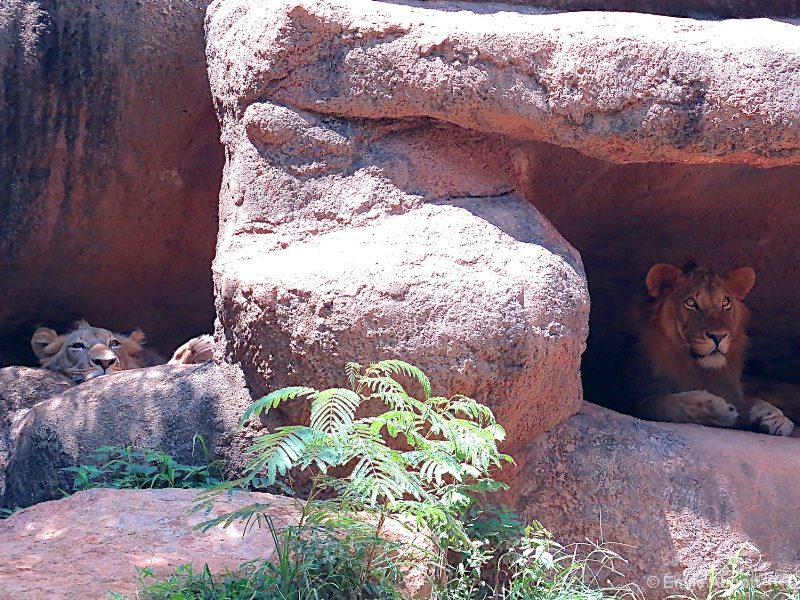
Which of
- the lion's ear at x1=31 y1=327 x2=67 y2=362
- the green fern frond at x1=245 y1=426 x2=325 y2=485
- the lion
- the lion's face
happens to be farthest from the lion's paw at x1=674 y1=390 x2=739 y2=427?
the lion's ear at x1=31 y1=327 x2=67 y2=362

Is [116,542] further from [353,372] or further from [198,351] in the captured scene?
[198,351]

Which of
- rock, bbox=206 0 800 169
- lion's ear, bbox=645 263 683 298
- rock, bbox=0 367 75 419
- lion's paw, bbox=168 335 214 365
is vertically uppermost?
rock, bbox=206 0 800 169

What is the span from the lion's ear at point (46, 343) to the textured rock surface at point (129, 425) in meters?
1.88

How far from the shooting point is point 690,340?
634 cm

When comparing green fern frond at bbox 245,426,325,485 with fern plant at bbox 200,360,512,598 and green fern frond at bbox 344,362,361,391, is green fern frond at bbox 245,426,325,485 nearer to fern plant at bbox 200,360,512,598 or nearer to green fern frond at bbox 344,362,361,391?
fern plant at bbox 200,360,512,598

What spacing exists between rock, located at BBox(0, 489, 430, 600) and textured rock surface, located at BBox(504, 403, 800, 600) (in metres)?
1.03

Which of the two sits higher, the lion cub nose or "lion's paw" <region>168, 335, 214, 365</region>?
"lion's paw" <region>168, 335, 214, 365</region>

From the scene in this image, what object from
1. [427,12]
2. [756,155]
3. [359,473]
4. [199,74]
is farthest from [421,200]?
[199,74]

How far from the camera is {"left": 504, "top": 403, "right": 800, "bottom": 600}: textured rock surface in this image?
4312mm

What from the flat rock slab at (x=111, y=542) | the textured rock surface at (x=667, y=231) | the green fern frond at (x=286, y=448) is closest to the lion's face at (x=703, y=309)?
the textured rock surface at (x=667, y=231)

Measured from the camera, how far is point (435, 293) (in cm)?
414

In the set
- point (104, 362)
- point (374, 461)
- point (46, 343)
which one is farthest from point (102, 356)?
point (374, 461)

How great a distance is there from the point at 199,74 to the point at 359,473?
3814 mm

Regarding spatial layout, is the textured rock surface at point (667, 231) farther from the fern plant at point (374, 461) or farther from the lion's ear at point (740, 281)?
the fern plant at point (374, 461)
